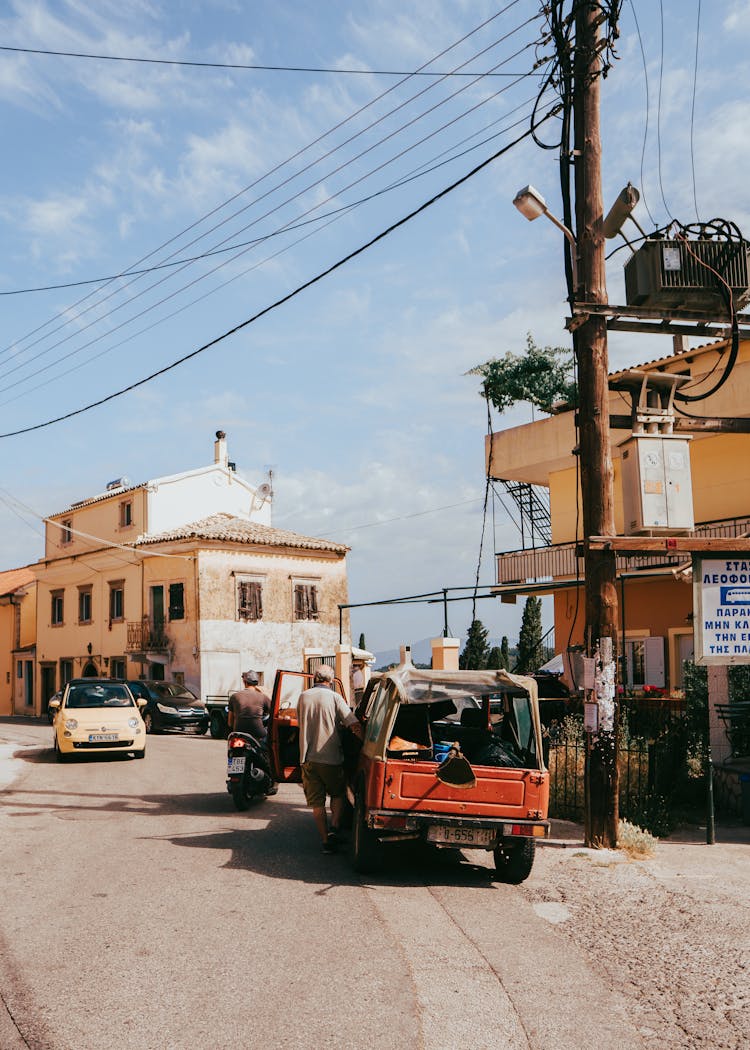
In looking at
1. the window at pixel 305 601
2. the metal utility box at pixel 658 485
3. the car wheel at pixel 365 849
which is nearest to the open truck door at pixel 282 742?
the car wheel at pixel 365 849

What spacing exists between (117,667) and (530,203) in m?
37.1

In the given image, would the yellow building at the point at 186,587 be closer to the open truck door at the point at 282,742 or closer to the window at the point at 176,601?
the window at the point at 176,601

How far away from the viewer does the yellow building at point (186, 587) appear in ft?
130

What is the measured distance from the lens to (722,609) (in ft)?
36.0

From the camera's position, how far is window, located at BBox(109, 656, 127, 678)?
43.5 metres

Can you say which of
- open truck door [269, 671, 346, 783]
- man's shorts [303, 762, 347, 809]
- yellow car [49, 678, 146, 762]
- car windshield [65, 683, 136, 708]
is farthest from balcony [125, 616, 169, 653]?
man's shorts [303, 762, 347, 809]

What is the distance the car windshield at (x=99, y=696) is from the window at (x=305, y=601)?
899 inches

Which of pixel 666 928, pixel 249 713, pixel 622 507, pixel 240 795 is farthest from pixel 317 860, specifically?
pixel 622 507

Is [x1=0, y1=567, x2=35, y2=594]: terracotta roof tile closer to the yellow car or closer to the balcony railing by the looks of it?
the balcony railing

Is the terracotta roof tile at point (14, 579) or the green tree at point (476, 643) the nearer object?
the green tree at point (476, 643)

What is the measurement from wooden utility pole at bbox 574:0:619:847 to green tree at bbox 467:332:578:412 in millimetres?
21900

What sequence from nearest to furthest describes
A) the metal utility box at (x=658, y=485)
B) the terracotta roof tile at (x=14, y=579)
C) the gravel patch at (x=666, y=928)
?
the gravel patch at (x=666, y=928) < the metal utility box at (x=658, y=485) < the terracotta roof tile at (x=14, y=579)

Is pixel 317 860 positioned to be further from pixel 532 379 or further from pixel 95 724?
pixel 532 379

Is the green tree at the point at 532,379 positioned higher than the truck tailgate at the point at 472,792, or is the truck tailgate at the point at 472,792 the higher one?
the green tree at the point at 532,379
